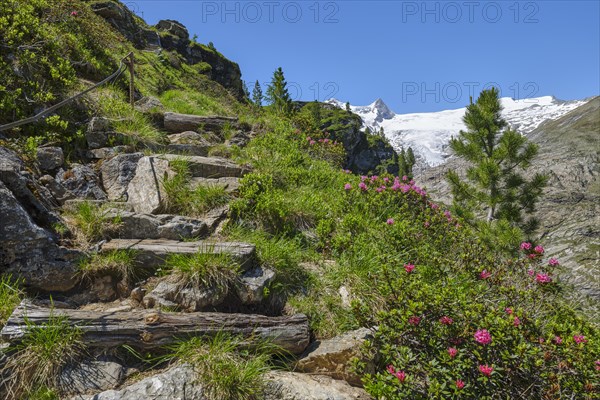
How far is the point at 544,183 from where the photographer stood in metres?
21.1

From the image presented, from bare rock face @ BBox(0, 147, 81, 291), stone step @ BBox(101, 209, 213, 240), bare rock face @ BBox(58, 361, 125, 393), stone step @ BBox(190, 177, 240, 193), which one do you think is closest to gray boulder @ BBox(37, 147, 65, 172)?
bare rock face @ BBox(0, 147, 81, 291)

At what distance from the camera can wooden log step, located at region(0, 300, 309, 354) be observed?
3.12 m

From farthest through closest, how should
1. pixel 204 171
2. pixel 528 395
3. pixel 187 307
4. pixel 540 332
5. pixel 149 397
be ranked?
pixel 204 171
pixel 187 307
pixel 540 332
pixel 528 395
pixel 149 397

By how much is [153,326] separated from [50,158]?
428cm

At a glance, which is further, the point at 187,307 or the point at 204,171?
the point at 204,171

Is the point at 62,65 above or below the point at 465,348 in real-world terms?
above

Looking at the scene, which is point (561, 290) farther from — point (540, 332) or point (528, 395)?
point (528, 395)

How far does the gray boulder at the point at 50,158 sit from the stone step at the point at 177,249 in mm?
2405

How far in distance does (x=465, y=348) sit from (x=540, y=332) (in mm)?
952

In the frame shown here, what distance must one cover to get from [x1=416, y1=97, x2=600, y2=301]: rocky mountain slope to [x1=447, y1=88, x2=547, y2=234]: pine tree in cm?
1161

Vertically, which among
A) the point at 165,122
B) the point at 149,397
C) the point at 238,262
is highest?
the point at 165,122

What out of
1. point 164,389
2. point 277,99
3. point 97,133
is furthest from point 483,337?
point 277,99

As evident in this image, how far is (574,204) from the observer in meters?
49.7

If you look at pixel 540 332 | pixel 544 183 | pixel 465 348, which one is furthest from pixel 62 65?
pixel 544 183
